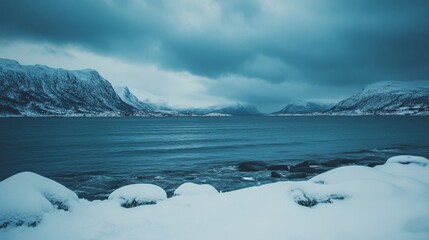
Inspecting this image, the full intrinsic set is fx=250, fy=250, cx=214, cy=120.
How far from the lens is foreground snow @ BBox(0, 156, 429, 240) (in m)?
8.84

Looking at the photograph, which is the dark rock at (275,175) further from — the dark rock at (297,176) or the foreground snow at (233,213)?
the foreground snow at (233,213)

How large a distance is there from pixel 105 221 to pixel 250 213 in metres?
5.84

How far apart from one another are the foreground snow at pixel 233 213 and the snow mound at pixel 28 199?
0.03 metres

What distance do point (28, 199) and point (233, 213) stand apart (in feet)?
25.9

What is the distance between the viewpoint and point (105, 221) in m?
9.84

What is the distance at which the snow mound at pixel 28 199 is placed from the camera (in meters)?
8.73

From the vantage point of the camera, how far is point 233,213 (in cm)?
1058

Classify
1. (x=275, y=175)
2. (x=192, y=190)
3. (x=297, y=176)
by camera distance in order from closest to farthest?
1. (x=192, y=190)
2. (x=297, y=176)
3. (x=275, y=175)

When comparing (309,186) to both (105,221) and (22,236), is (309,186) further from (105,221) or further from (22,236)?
(22,236)

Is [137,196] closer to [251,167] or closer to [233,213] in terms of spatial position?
[233,213]

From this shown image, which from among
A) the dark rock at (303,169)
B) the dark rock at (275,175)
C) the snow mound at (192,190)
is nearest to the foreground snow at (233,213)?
the snow mound at (192,190)

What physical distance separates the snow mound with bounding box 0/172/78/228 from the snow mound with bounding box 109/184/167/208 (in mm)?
2021

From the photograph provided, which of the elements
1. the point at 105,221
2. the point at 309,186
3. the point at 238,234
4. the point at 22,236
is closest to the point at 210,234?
the point at 238,234

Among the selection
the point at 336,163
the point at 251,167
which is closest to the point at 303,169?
the point at 251,167
